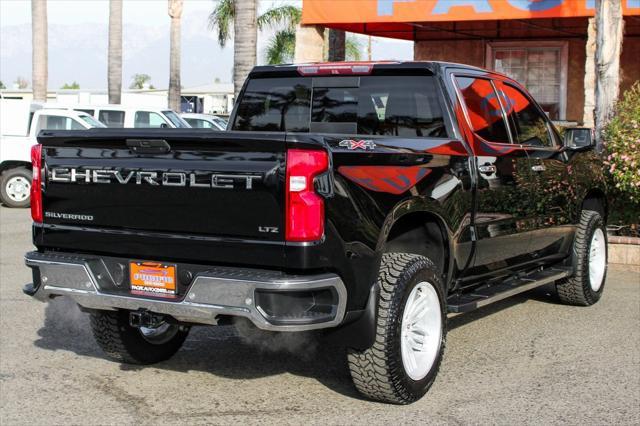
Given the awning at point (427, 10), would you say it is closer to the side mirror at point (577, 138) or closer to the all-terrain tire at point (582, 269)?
the all-terrain tire at point (582, 269)

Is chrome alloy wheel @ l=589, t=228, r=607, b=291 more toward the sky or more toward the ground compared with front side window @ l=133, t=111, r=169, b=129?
more toward the ground

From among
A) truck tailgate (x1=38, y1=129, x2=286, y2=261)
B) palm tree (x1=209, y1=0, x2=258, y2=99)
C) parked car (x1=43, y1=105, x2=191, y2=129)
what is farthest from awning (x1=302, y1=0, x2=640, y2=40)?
truck tailgate (x1=38, y1=129, x2=286, y2=261)

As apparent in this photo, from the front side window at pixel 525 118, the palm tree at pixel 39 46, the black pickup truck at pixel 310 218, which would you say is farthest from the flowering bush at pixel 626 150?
the palm tree at pixel 39 46

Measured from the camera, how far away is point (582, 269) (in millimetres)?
8109

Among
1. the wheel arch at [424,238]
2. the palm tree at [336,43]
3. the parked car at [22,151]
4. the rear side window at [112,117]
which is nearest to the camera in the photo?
the wheel arch at [424,238]

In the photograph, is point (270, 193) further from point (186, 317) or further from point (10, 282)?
point (10, 282)

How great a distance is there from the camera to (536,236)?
7.30m

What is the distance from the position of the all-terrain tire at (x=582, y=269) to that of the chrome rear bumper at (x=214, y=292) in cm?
388

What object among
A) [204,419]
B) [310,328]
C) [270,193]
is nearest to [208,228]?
[270,193]

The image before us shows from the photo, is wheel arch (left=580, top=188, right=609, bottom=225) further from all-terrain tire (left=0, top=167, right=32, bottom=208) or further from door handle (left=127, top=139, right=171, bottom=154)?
all-terrain tire (left=0, top=167, right=32, bottom=208)

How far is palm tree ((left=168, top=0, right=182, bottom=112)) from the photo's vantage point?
110 ft

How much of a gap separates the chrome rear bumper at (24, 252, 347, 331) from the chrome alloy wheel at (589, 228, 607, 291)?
4385 millimetres

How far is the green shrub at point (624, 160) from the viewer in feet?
34.3

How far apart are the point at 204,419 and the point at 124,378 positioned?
1.06 meters
